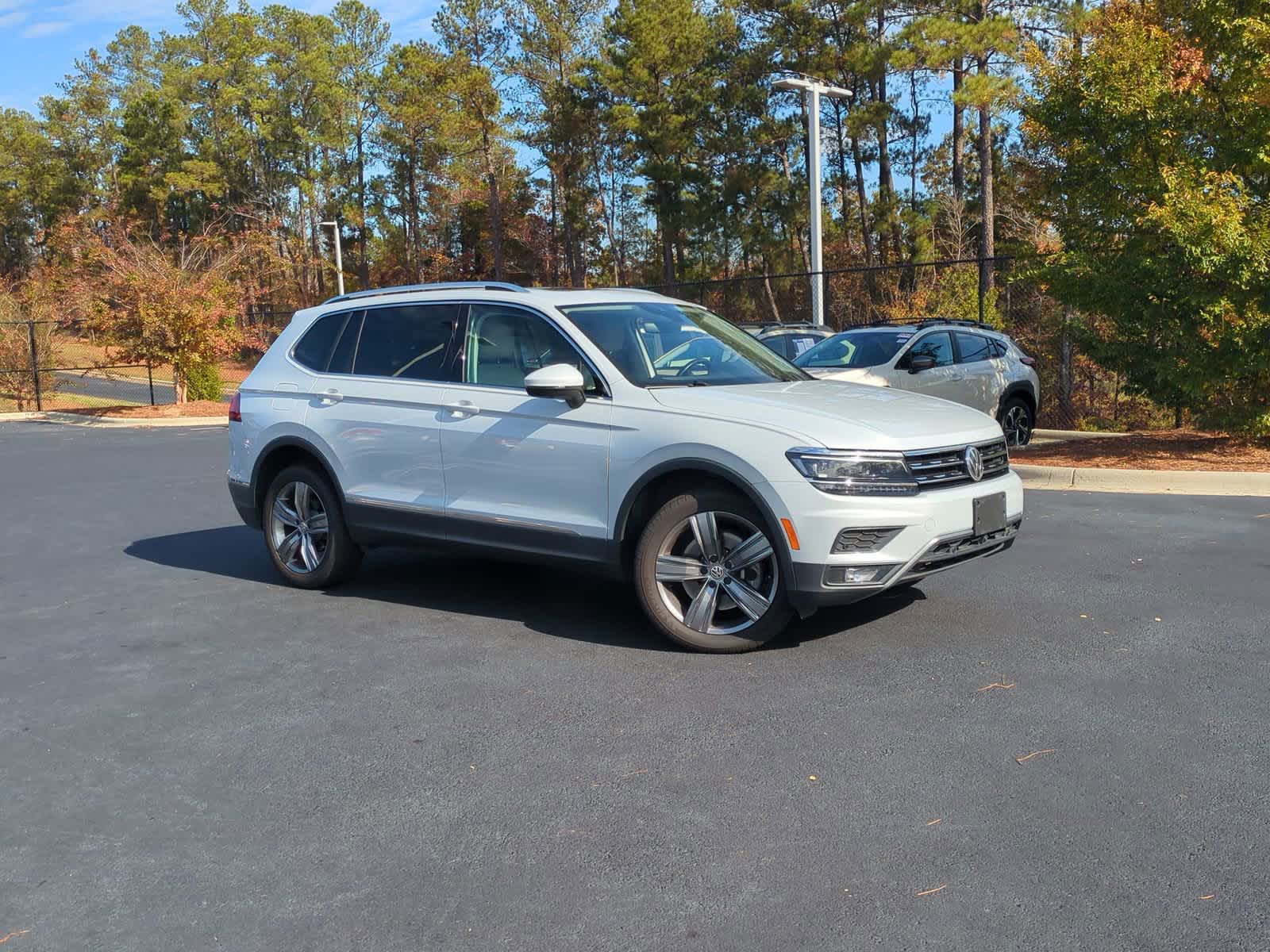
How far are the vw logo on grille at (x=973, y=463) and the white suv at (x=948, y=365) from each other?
7506 mm

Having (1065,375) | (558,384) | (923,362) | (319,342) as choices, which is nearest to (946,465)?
(558,384)

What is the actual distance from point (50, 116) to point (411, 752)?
252 ft

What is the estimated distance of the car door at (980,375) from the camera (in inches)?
541

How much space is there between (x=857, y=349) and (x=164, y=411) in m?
17.5

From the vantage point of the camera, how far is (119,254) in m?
25.8

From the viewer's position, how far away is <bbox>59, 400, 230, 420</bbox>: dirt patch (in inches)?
984

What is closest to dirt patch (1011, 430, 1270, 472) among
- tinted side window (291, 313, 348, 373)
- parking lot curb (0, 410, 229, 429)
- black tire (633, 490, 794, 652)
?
black tire (633, 490, 794, 652)

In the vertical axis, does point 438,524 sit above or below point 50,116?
below

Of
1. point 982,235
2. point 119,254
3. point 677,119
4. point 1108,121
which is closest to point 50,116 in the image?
point 677,119

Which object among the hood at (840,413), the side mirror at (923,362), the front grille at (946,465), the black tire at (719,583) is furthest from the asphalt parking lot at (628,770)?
the side mirror at (923,362)

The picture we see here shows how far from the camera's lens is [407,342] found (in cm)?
705

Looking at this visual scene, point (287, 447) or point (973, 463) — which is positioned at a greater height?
point (287, 447)

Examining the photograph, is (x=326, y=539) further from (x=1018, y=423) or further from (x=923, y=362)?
(x=1018, y=423)

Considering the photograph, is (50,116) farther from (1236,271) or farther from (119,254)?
(1236,271)
